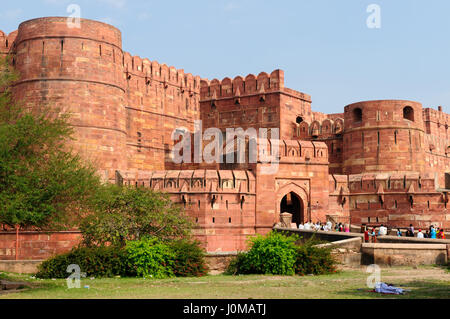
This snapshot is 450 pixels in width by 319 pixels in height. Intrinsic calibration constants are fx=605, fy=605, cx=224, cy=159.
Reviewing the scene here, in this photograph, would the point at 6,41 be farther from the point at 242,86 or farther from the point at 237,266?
the point at 237,266

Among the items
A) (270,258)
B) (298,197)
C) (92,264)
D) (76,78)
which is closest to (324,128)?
(298,197)

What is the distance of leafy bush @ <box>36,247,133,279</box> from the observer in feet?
46.5

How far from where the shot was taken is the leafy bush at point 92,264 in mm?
14172

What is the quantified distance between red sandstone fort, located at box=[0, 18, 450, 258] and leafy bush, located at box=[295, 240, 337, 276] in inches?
492

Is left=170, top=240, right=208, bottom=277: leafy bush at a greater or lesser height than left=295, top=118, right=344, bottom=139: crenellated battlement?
lesser

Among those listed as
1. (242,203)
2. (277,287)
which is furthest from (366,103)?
(277,287)

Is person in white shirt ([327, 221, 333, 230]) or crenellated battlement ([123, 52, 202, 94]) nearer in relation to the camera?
person in white shirt ([327, 221, 333, 230])

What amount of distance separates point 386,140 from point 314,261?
19.5m

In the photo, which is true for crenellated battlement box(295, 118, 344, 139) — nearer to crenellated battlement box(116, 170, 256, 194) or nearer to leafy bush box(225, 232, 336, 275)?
crenellated battlement box(116, 170, 256, 194)

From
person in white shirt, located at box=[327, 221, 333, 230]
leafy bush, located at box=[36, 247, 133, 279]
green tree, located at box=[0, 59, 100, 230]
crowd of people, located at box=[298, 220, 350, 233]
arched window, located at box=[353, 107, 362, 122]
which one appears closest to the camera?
green tree, located at box=[0, 59, 100, 230]

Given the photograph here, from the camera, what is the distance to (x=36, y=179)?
12.8 m

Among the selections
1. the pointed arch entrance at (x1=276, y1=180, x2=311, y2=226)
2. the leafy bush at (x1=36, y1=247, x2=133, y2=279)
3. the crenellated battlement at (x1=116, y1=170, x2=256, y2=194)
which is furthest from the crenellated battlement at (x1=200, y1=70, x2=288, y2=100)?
the leafy bush at (x1=36, y1=247, x2=133, y2=279)

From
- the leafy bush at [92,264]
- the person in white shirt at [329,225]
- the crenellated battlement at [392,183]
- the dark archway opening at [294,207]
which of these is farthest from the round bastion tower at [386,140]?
the leafy bush at [92,264]

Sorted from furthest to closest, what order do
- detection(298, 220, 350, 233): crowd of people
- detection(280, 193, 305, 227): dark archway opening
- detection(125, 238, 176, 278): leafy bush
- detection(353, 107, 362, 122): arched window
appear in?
1. detection(353, 107, 362, 122): arched window
2. detection(280, 193, 305, 227): dark archway opening
3. detection(298, 220, 350, 233): crowd of people
4. detection(125, 238, 176, 278): leafy bush
